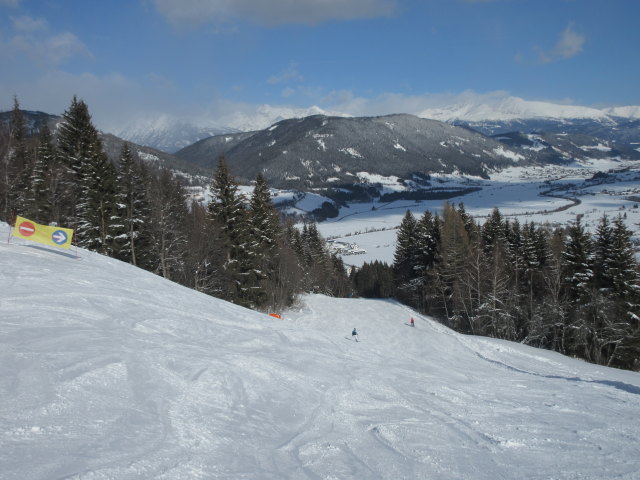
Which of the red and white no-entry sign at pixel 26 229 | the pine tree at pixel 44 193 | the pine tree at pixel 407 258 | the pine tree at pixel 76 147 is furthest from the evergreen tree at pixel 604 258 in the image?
the pine tree at pixel 44 193

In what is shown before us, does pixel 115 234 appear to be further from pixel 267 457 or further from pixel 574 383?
pixel 574 383

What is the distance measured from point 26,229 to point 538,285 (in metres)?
43.2

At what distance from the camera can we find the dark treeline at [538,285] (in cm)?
2814

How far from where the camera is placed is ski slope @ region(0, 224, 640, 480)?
586 centimetres

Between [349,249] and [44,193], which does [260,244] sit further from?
[349,249]

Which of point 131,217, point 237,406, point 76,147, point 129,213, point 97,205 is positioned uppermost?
point 76,147

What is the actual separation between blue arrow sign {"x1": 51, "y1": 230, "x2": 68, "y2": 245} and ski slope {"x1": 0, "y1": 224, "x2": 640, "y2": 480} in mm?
1867

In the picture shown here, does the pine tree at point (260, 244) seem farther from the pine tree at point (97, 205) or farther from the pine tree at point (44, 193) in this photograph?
the pine tree at point (44, 193)

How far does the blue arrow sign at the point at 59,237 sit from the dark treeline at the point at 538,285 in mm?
30282

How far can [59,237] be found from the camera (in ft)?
59.1

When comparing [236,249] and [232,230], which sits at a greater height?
[232,230]

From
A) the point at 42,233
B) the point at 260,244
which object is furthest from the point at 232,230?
the point at 42,233

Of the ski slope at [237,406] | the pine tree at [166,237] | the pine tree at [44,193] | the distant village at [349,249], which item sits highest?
the pine tree at [44,193]

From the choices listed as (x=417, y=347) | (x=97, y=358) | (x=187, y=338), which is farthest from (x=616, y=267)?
(x=97, y=358)
